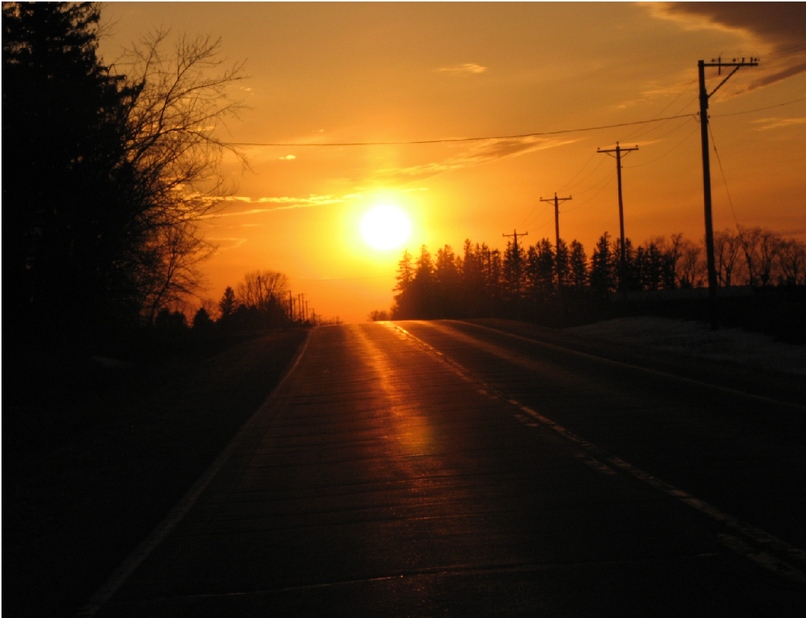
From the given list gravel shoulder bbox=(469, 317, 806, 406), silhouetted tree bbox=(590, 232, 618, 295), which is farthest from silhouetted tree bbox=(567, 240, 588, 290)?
gravel shoulder bbox=(469, 317, 806, 406)

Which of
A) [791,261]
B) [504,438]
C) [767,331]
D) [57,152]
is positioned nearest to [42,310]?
[57,152]

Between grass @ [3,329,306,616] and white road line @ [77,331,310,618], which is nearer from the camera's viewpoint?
white road line @ [77,331,310,618]

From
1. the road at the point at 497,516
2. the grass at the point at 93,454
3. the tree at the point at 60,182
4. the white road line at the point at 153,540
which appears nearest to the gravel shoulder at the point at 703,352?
the road at the point at 497,516

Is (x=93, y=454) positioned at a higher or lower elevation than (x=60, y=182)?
lower

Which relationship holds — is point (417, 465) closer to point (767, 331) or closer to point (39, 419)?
point (39, 419)

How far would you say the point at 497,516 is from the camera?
25.3 feet

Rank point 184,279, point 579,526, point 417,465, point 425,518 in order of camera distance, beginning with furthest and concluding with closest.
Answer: point 184,279 < point 417,465 < point 425,518 < point 579,526

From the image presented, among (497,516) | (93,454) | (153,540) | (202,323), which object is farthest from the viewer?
(202,323)

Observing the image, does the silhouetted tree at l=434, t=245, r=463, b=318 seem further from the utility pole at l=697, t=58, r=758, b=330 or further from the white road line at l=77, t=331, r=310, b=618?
the white road line at l=77, t=331, r=310, b=618

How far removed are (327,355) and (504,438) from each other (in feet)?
58.5

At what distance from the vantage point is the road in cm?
568

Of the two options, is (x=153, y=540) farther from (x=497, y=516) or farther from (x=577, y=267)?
(x=577, y=267)

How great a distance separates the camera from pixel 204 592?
238 inches

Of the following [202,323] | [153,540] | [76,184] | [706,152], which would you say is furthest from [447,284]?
[153,540]
